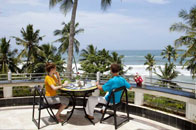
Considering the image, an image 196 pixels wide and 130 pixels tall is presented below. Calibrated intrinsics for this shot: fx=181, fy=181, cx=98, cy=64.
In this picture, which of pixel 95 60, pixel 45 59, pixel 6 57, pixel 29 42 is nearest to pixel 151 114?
pixel 95 60

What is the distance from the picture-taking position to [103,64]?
21047 millimetres

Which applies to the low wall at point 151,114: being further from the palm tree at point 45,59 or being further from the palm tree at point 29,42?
the palm tree at point 29,42

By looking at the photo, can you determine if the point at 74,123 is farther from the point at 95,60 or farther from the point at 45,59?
the point at 45,59

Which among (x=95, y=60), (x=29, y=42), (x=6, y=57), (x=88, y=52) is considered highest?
(x=29, y=42)

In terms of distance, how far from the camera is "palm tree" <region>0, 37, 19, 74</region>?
19.2 metres

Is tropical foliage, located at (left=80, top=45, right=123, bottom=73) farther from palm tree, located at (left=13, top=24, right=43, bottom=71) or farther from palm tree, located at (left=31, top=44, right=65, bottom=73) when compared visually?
palm tree, located at (left=13, top=24, right=43, bottom=71)

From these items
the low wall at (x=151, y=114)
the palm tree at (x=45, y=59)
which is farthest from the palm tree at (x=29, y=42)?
the low wall at (x=151, y=114)

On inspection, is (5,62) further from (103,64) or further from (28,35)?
(103,64)

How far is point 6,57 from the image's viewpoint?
776 inches

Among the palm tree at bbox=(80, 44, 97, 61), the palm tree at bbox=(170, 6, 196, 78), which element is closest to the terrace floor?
the palm tree at bbox=(170, 6, 196, 78)

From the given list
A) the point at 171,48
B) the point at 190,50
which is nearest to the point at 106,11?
the point at 190,50

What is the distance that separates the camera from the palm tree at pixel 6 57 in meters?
19.2

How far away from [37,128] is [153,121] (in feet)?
8.78

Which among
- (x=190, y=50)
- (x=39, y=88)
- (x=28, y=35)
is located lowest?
(x=39, y=88)
